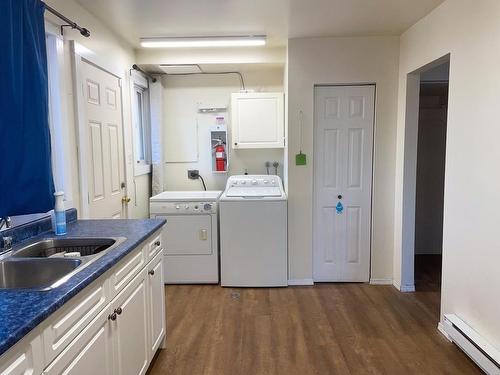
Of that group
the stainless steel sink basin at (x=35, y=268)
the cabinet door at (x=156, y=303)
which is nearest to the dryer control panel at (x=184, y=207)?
the cabinet door at (x=156, y=303)

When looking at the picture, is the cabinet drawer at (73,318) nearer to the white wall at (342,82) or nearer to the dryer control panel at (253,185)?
the dryer control panel at (253,185)

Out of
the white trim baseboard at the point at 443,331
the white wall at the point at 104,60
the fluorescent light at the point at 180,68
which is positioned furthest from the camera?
the fluorescent light at the point at 180,68

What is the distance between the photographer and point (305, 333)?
8.58 feet

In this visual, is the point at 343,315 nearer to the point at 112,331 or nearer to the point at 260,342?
the point at 260,342

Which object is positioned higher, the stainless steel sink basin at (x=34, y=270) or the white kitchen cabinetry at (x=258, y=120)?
the white kitchen cabinetry at (x=258, y=120)

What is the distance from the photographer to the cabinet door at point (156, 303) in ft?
6.88

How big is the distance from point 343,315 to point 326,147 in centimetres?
155

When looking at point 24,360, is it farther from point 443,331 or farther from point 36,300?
point 443,331

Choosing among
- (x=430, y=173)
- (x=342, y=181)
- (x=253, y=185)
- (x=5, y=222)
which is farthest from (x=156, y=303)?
(x=430, y=173)

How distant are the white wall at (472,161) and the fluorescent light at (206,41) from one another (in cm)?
149

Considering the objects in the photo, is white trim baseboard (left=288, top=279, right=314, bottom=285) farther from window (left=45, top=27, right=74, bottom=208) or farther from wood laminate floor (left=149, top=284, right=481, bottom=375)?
window (left=45, top=27, right=74, bottom=208)

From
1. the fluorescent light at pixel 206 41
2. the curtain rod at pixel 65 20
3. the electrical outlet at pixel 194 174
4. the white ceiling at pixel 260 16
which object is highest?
the white ceiling at pixel 260 16

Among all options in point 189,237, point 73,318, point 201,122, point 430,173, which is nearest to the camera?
point 73,318

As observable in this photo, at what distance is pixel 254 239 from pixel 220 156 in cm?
118
